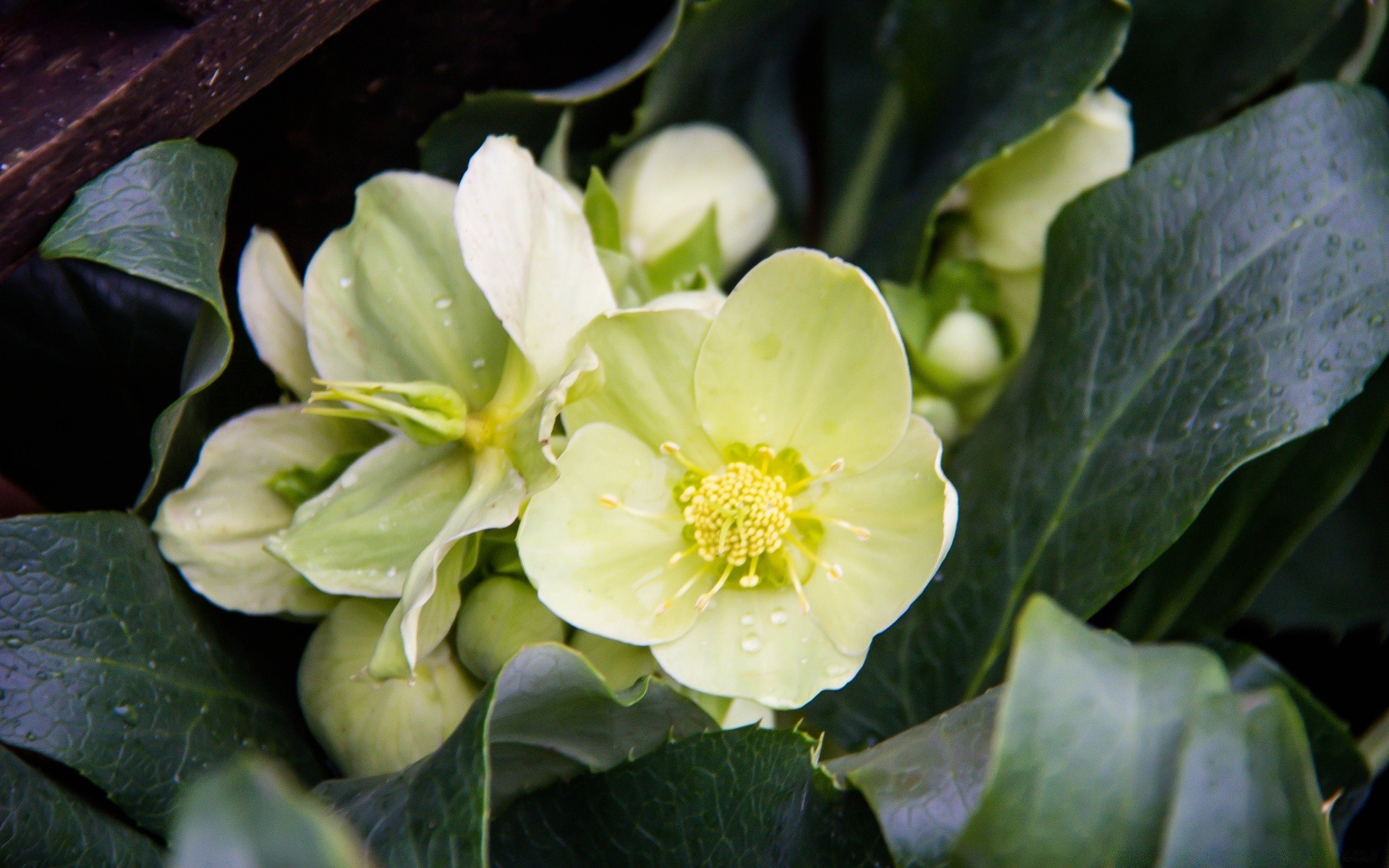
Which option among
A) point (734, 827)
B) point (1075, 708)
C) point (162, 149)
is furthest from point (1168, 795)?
point (162, 149)

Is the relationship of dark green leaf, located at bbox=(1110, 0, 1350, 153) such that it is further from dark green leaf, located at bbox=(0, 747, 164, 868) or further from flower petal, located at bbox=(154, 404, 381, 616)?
dark green leaf, located at bbox=(0, 747, 164, 868)

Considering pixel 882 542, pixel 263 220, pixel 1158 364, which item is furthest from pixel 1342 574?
pixel 263 220

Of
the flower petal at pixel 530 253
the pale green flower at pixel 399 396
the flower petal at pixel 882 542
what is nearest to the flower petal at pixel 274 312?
the pale green flower at pixel 399 396

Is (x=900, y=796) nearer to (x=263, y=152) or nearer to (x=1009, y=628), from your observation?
(x=1009, y=628)

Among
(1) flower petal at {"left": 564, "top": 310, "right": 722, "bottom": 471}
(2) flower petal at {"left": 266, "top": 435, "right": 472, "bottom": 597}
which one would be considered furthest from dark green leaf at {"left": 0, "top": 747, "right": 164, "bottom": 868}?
(1) flower petal at {"left": 564, "top": 310, "right": 722, "bottom": 471}

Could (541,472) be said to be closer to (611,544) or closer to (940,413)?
(611,544)
